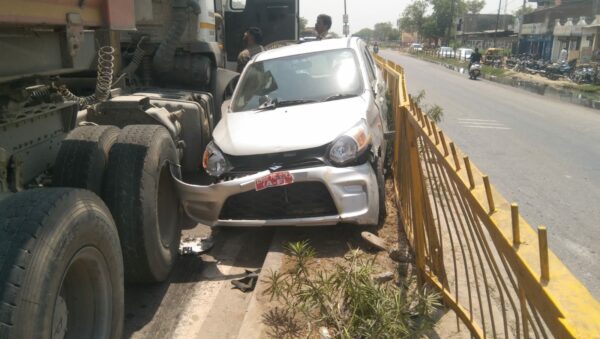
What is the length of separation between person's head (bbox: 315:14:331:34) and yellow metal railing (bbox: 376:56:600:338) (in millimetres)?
4817

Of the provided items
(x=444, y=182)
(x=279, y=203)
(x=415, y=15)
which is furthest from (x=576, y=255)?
(x=415, y=15)

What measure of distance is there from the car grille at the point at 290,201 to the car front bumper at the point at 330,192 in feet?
0.19

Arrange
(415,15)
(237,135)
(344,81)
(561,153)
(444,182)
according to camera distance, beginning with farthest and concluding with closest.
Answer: (415,15) < (561,153) < (344,81) < (237,135) < (444,182)

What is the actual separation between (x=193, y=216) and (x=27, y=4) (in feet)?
9.09

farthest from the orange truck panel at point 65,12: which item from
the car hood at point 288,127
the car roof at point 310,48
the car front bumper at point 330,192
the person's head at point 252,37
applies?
the person's head at point 252,37

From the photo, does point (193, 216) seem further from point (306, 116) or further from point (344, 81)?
point (344, 81)

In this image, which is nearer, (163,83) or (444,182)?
(444,182)

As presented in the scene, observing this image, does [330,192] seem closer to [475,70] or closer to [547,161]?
[547,161]

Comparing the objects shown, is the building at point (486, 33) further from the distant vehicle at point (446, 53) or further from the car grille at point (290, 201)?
the car grille at point (290, 201)

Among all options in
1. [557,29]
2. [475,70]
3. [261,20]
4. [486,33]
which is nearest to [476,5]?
[486,33]

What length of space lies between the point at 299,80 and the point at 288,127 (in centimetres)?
118

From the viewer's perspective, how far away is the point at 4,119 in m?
2.77

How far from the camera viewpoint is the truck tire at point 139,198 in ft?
11.7

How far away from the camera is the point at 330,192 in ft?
14.7
